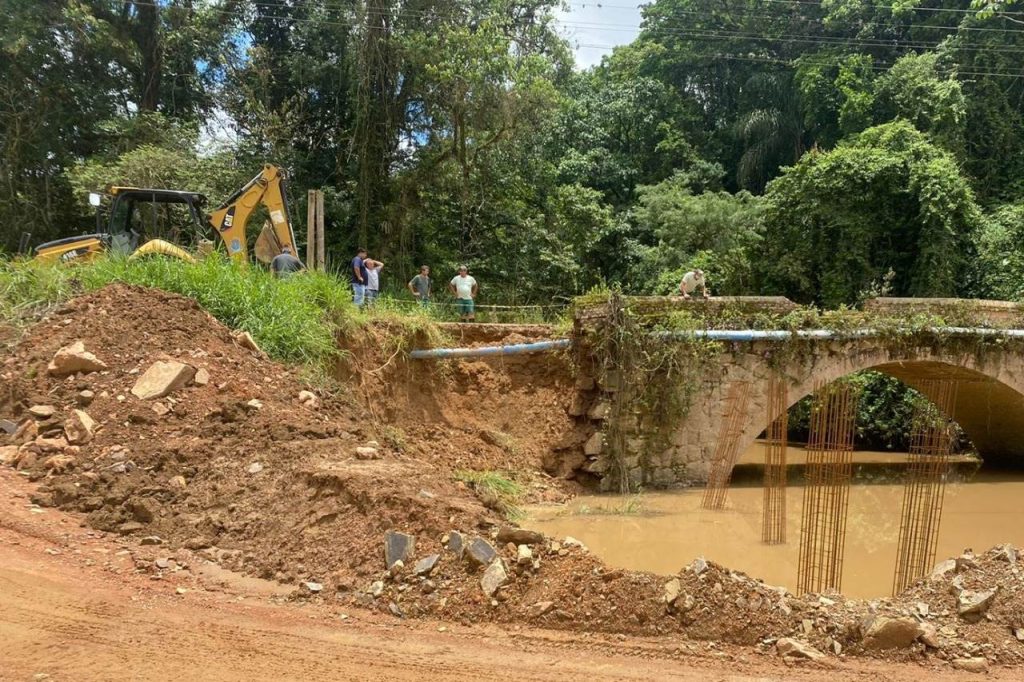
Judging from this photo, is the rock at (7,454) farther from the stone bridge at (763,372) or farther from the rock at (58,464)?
the stone bridge at (763,372)

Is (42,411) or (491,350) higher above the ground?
(491,350)

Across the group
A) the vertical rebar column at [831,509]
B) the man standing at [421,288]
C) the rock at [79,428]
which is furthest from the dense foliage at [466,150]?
the vertical rebar column at [831,509]

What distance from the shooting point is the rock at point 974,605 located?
417 centimetres

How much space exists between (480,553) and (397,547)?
547 millimetres

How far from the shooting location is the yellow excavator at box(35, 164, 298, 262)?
10742 mm

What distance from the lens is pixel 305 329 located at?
861 cm

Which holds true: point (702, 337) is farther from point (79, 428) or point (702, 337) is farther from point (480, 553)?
point (79, 428)

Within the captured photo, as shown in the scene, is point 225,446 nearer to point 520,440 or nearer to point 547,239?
point 520,440

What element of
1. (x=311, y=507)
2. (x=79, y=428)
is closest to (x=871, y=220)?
(x=311, y=507)

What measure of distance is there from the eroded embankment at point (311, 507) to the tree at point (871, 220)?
14.3 meters

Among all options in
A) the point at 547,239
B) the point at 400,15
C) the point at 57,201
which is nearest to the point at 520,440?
the point at 547,239

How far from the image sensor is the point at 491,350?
409 inches

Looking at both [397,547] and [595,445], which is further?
[595,445]

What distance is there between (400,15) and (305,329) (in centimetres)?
1061
